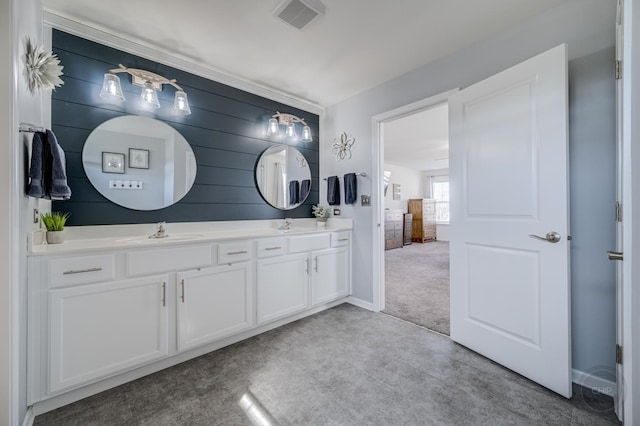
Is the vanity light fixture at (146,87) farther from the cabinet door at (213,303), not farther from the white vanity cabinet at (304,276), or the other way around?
the white vanity cabinet at (304,276)

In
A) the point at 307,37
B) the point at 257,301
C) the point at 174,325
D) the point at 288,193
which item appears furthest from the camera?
the point at 288,193

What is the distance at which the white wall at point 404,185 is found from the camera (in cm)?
812

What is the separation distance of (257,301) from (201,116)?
1.79 metres

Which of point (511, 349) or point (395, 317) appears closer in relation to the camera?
point (511, 349)

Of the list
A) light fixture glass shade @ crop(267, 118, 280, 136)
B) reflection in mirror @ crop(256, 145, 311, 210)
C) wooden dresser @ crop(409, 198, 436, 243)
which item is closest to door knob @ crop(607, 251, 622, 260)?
reflection in mirror @ crop(256, 145, 311, 210)

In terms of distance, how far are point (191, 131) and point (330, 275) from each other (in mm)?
2015

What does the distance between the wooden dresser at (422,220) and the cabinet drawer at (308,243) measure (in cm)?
638

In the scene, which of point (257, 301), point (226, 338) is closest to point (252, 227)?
point (257, 301)

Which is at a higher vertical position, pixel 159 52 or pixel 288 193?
pixel 159 52

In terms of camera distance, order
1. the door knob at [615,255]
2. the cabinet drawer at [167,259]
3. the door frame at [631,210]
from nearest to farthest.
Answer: the door frame at [631,210]
the door knob at [615,255]
the cabinet drawer at [167,259]

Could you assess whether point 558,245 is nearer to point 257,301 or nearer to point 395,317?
point 395,317

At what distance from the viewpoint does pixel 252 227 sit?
9.18ft

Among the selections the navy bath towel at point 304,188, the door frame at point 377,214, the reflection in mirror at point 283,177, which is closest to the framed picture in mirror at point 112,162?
the reflection in mirror at point 283,177

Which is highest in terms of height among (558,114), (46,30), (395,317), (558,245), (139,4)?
(139,4)
